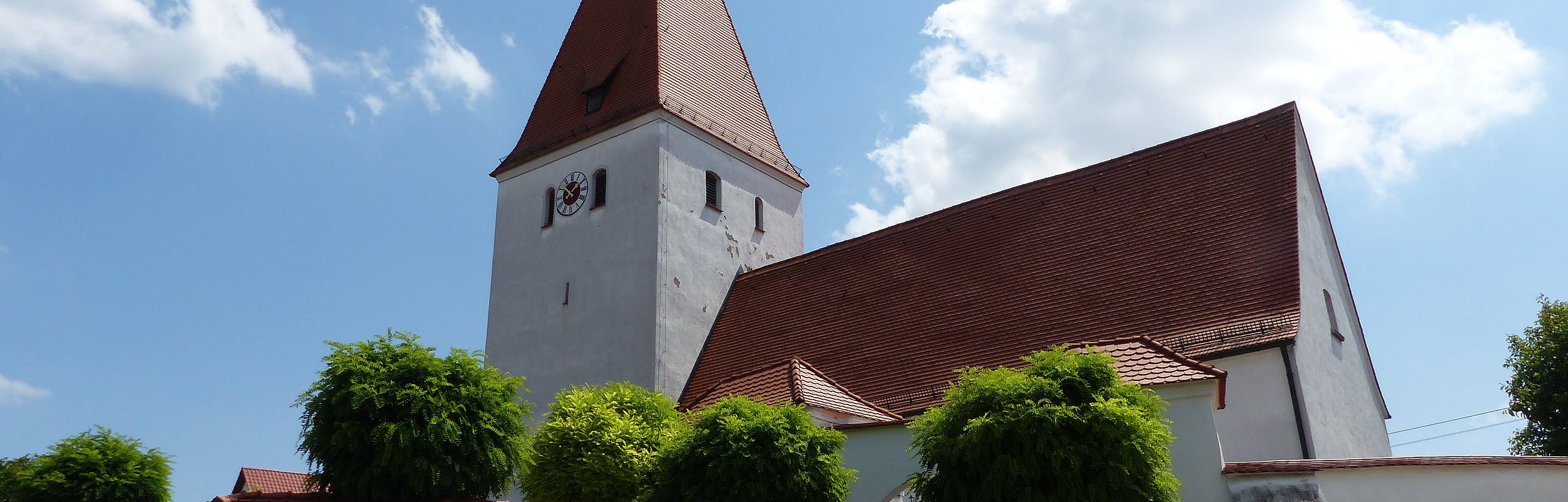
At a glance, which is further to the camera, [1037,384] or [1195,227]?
[1195,227]

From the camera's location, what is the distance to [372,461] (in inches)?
410

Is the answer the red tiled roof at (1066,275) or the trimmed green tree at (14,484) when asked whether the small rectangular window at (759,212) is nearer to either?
the red tiled roof at (1066,275)

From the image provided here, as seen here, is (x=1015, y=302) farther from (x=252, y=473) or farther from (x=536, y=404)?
(x=252, y=473)

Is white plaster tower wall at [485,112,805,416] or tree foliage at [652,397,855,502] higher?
white plaster tower wall at [485,112,805,416]

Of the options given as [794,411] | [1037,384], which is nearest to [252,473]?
[794,411]

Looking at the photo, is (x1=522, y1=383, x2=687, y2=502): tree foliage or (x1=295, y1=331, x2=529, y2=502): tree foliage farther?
(x1=522, y1=383, x2=687, y2=502): tree foliage

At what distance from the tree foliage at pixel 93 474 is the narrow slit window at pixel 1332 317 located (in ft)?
50.2

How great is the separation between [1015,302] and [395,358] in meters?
9.14

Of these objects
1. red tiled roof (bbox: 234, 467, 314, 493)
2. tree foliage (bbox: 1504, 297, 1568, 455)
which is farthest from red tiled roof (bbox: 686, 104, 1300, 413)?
red tiled roof (bbox: 234, 467, 314, 493)

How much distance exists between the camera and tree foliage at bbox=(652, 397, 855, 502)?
10.1m

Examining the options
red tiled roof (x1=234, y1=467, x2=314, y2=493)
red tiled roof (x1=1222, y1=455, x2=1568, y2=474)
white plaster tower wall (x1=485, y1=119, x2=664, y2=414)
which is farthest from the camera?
red tiled roof (x1=234, y1=467, x2=314, y2=493)

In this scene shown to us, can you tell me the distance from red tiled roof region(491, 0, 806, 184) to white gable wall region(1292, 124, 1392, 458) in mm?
11125

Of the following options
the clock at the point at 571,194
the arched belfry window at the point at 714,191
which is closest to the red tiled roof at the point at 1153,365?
the arched belfry window at the point at 714,191

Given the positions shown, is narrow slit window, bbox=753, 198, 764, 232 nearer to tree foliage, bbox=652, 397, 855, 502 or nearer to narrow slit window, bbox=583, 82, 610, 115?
narrow slit window, bbox=583, 82, 610, 115
